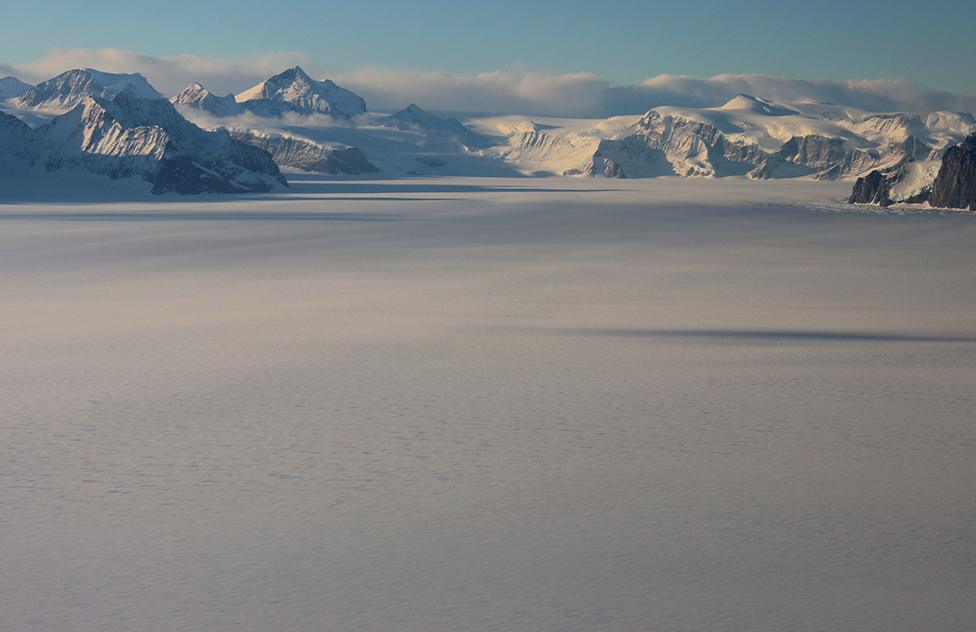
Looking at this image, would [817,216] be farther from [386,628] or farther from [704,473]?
[386,628]

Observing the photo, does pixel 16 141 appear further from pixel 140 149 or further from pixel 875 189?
pixel 875 189

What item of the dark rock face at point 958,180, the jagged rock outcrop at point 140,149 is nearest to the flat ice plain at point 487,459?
the dark rock face at point 958,180

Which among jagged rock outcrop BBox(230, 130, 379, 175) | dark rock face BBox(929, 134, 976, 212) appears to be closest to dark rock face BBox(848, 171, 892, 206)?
dark rock face BBox(929, 134, 976, 212)

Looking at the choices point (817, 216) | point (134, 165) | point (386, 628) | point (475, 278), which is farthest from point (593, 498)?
point (134, 165)

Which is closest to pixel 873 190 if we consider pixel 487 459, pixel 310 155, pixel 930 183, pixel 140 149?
pixel 930 183

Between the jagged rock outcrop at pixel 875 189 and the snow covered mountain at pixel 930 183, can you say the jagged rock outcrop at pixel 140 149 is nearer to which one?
the jagged rock outcrop at pixel 875 189

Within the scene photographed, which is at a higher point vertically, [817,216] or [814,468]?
[814,468]
